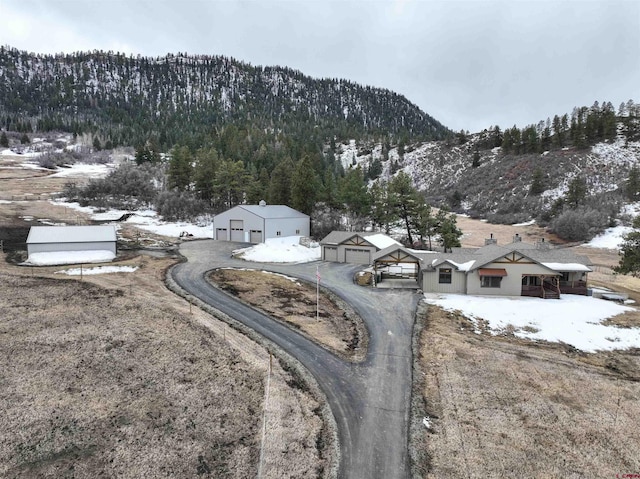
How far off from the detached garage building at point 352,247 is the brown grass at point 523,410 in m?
22.1

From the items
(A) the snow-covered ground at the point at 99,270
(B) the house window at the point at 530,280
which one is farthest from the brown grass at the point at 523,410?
(A) the snow-covered ground at the point at 99,270

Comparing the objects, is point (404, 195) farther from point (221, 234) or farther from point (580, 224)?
point (580, 224)

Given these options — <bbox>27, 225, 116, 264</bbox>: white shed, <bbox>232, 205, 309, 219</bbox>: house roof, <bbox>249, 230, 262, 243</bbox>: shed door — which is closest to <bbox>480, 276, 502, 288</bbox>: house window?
<bbox>232, 205, 309, 219</bbox>: house roof

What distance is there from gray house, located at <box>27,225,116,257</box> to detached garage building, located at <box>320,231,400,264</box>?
23.9 m

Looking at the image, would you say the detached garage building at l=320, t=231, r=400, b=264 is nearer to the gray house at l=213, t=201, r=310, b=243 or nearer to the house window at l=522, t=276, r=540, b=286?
the gray house at l=213, t=201, r=310, b=243

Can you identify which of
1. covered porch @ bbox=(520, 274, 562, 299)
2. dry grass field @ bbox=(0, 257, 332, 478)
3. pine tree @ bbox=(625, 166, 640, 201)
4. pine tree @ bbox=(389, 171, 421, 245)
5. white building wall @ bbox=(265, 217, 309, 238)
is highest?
pine tree @ bbox=(625, 166, 640, 201)

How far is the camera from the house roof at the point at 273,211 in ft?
173

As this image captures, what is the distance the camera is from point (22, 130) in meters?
160

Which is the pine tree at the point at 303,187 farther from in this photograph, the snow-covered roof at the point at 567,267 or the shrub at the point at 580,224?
the shrub at the point at 580,224

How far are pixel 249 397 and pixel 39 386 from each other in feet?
26.7

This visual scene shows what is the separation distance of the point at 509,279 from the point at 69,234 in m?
43.4

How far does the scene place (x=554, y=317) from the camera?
25.6 metres

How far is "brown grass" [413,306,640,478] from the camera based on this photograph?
1158cm

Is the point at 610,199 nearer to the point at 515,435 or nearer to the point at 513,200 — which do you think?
the point at 513,200
